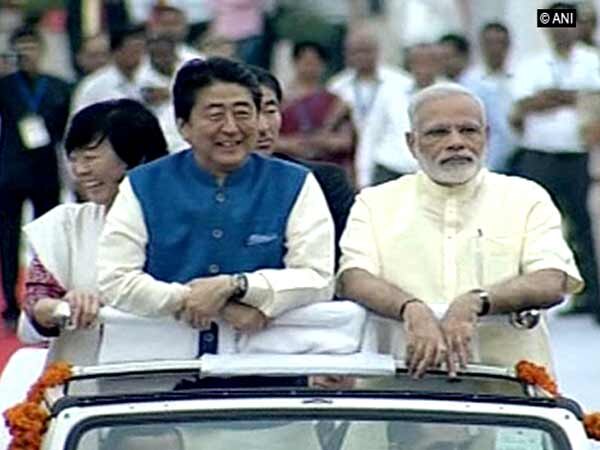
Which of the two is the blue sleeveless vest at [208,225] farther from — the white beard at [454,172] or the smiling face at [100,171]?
the smiling face at [100,171]

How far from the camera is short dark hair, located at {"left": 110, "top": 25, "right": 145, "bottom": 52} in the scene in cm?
1529

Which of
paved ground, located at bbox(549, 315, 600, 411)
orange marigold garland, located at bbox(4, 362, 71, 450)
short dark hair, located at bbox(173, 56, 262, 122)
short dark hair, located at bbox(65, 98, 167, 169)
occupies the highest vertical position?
paved ground, located at bbox(549, 315, 600, 411)

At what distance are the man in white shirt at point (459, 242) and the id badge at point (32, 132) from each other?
725cm

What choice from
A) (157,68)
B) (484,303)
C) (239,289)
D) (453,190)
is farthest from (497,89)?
(239,289)

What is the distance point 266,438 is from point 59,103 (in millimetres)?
8580

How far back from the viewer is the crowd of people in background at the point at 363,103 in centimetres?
1397

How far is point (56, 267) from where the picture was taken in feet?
24.6

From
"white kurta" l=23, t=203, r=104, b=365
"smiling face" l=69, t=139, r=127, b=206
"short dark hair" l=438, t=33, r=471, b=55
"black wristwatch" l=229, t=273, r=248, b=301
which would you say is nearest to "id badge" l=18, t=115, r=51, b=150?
"short dark hair" l=438, t=33, r=471, b=55

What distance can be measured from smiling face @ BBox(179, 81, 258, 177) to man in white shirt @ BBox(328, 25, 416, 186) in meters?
6.35

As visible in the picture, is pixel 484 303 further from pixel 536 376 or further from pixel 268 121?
pixel 268 121

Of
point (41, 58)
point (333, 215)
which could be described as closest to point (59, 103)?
point (41, 58)

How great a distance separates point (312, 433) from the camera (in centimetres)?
609

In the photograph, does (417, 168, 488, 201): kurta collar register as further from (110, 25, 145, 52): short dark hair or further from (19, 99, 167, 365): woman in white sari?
(110, 25, 145, 52): short dark hair

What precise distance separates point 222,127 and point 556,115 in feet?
22.6
